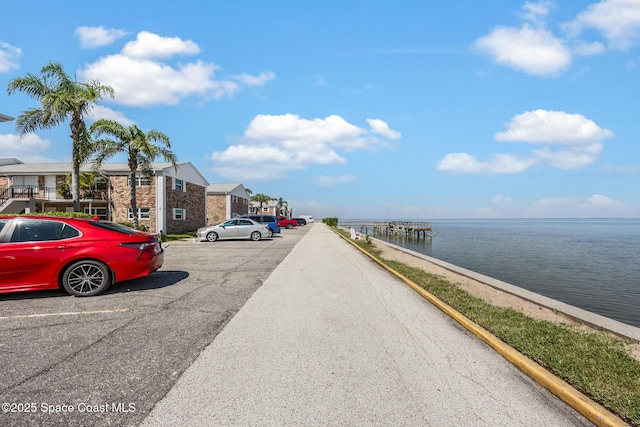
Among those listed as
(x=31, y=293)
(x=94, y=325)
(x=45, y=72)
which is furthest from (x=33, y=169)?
(x=94, y=325)

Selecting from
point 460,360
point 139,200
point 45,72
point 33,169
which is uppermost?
point 45,72

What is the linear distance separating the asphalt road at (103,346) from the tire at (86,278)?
22 cm

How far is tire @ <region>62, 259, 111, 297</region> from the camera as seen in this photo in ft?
22.7

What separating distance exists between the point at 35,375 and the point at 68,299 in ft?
12.2

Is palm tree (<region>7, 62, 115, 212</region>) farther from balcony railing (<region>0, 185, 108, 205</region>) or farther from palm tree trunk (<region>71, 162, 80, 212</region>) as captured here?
balcony railing (<region>0, 185, 108, 205</region>)

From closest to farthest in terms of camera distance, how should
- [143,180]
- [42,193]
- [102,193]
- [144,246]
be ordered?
[144,246] < [143,180] < [42,193] < [102,193]

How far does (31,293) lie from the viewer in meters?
7.31

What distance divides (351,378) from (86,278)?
238 inches

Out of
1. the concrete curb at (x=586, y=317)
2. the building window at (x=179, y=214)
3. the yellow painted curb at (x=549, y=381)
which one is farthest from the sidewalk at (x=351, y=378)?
the building window at (x=179, y=214)

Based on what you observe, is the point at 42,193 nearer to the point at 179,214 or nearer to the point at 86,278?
the point at 179,214

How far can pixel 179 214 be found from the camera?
3269 centimetres

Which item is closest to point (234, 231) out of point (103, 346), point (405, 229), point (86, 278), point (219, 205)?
point (86, 278)

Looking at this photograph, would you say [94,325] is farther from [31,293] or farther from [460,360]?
[460,360]

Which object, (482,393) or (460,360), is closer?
(482,393)
